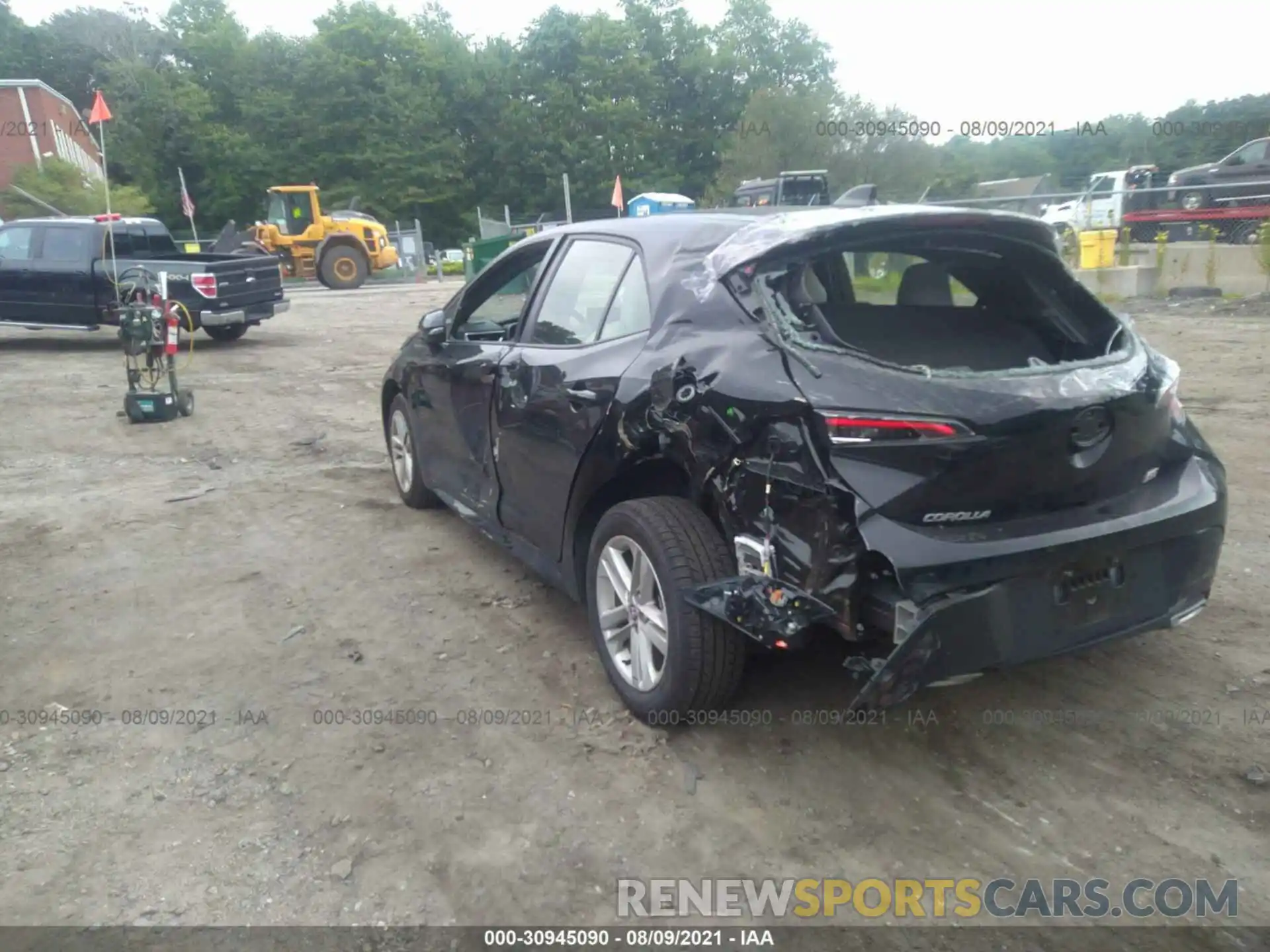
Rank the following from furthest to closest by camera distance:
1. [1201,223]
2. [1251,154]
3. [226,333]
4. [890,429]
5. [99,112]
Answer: [1251,154]
[1201,223]
[226,333]
[99,112]
[890,429]

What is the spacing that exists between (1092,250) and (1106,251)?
20cm

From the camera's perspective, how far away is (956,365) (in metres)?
3.42

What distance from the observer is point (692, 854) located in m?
2.84

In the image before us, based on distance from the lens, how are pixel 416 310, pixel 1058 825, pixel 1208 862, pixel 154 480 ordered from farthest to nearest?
pixel 416 310 → pixel 154 480 → pixel 1058 825 → pixel 1208 862

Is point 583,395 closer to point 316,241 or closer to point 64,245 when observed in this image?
point 64,245

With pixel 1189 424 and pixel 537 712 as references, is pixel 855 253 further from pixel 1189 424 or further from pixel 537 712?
pixel 537 712

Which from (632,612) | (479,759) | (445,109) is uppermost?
(445,109)

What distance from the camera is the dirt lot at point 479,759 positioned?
9.10 ft

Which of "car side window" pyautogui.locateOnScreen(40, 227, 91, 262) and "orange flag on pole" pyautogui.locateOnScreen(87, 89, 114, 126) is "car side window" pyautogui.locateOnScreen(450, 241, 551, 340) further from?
Result: "car side window" pyautogui.locateOnScreen(40, 227, 91, 262)

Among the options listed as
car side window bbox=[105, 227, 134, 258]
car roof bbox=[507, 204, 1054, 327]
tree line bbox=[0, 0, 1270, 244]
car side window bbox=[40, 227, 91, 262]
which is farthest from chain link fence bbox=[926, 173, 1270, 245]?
tree line bbox=[0, 0, 1270, 244]

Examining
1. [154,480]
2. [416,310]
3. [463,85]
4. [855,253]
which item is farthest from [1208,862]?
[463,85]

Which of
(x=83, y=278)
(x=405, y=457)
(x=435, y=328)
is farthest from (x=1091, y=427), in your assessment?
(x=83, y=278)

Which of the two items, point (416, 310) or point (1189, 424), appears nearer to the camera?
point (1189, 424)

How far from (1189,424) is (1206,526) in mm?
431
